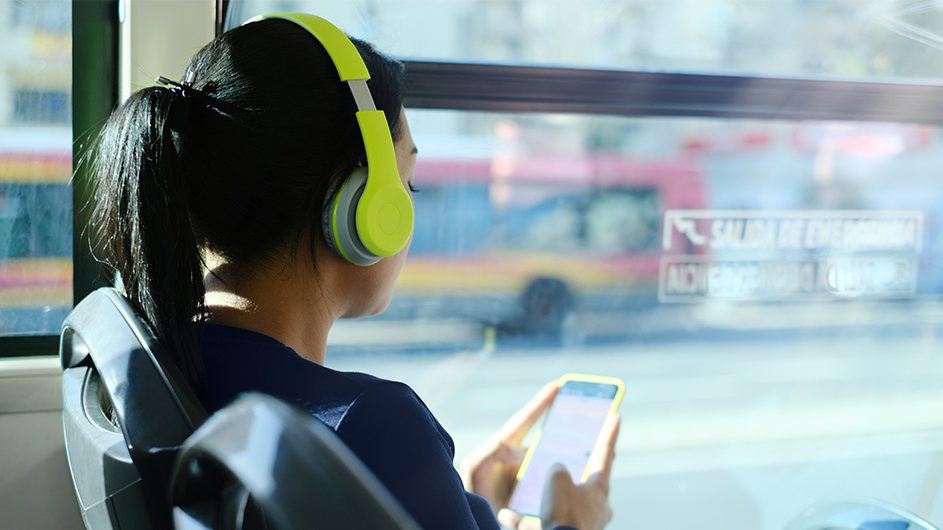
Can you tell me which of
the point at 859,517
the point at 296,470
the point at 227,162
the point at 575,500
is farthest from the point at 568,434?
the point at 296,470

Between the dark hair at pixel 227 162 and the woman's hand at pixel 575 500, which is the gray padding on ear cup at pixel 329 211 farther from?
the woman's hand at pixel 575 500

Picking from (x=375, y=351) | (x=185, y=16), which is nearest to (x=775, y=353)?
(x=375, y=351)

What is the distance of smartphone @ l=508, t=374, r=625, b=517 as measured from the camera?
108 cm

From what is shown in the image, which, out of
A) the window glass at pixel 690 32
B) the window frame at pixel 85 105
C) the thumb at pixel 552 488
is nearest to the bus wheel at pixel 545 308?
the window glass at pixel 690 32

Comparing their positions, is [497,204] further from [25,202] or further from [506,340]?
[25,202]

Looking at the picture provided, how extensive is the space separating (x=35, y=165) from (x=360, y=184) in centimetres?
88

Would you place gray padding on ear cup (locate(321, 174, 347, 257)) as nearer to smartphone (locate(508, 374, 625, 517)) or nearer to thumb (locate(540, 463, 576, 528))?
thumb (locate(540, 463, 576, 528))

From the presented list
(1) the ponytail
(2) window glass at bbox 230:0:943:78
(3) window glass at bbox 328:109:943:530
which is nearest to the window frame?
(2) window glass at bbox 230:0:943:78

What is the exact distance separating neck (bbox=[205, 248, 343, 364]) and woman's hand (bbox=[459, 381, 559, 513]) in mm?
473

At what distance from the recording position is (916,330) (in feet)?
6.37

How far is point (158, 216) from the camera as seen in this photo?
24.4 inches

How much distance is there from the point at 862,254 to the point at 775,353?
0.44m

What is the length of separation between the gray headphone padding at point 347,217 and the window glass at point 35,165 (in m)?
0.83

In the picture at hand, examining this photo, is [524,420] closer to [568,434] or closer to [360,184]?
[568,434]
